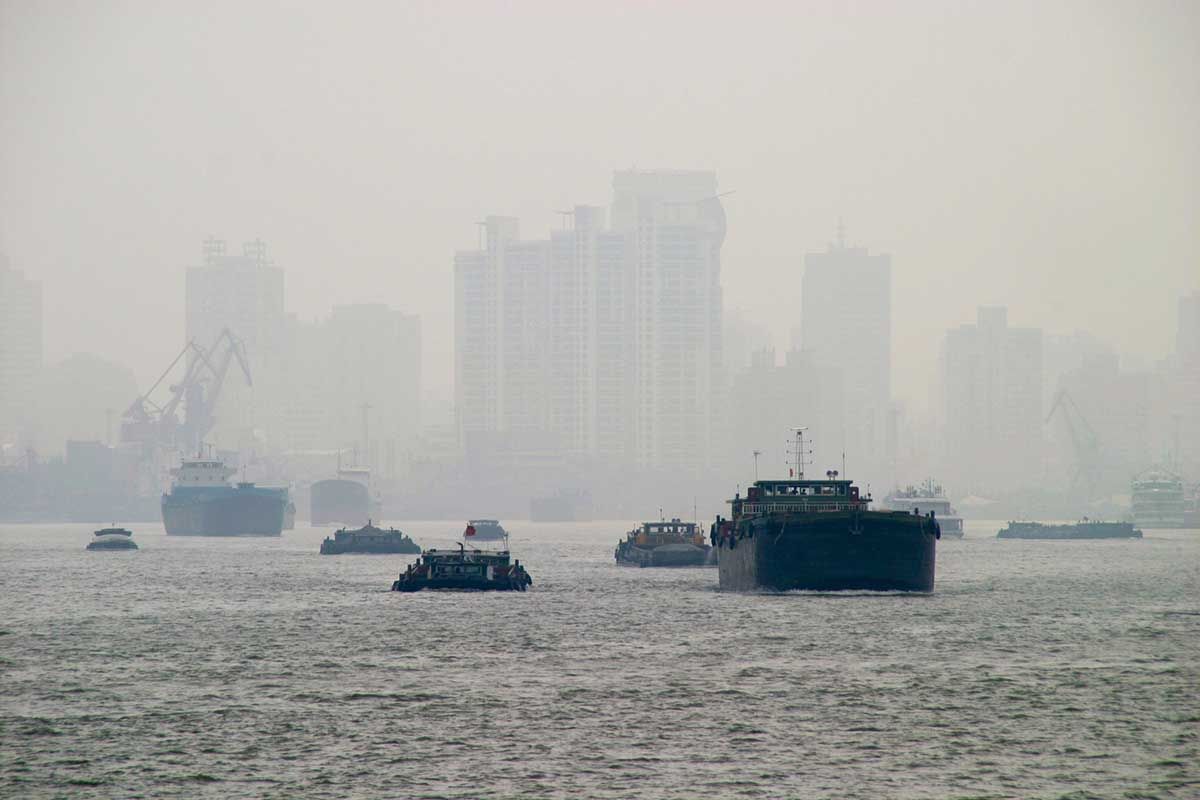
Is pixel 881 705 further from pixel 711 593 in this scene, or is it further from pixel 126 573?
pixel 126 573

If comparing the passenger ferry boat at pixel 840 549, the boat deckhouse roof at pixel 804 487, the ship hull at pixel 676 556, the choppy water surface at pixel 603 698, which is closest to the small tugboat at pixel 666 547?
the ship hull at pixel 676 556

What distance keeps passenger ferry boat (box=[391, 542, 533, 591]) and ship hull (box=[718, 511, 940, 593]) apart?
1928cm

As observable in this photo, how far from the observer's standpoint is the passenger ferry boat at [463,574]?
424ft

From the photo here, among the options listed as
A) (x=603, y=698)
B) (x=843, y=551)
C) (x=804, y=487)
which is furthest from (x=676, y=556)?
(x=603, y=698)

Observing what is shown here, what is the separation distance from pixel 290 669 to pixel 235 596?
176 feet

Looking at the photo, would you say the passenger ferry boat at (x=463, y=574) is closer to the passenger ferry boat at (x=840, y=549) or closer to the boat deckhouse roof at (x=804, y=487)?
the passenger ferry boat at (x=840, y=549)

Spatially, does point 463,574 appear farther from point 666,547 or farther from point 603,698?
point 603,698

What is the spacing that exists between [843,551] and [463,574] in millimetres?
28430

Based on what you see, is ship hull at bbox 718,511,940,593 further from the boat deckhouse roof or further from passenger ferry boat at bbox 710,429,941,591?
the boat deckhouse roof

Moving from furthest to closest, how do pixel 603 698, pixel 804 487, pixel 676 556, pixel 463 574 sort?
pixel 676 556, pixel 804 487, pixel 463 574, pixel 603 698

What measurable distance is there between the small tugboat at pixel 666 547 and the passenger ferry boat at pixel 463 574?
164 feet

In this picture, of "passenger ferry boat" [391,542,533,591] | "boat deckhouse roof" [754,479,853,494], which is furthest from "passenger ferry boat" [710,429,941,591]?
"passenger ferry boat" [391,542,533,591]

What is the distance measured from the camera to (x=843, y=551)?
115 m

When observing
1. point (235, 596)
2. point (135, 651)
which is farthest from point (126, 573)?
point (135, 651)
